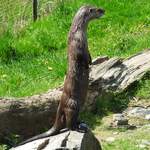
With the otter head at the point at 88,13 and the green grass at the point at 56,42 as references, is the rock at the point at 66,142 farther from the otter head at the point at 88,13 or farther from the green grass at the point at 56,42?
the green grass at the point at 56,42

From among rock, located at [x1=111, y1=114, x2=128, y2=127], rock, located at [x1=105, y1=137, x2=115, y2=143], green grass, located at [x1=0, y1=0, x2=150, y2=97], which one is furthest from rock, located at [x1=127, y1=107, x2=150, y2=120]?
green grass, located at [x1=0, y1=0, x2=150, y2=97]

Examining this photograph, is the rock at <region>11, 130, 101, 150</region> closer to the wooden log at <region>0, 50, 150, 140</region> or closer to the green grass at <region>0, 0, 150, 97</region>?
the wooden log at <region>0, 50, 150, 140</region>

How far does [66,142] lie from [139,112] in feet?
8.09

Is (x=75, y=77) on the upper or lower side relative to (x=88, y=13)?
lower

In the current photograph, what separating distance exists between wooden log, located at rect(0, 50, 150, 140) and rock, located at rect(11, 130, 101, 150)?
1.30m

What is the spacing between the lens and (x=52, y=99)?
8.70 m

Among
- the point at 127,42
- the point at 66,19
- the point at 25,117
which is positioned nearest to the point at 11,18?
the point at 66,19

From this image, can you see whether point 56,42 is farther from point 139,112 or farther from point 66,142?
point 66,142

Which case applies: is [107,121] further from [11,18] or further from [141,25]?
[11,18]

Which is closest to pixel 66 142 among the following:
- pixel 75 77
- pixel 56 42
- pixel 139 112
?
pixel 75 77

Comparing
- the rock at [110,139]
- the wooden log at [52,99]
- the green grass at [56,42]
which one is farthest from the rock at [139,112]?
the green grass at [56,42]

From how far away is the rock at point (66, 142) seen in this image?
6.75m

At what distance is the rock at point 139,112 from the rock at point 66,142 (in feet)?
6.30

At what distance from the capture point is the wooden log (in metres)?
8.35
